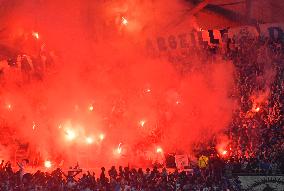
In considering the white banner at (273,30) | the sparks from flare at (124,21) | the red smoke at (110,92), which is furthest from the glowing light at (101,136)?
the white banner at (273,30)

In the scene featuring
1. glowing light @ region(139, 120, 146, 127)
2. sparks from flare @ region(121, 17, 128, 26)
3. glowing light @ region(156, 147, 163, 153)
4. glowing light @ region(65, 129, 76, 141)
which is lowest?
glowing light @ region(156, 147, 163, 153)

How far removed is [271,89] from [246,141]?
154 centimetres

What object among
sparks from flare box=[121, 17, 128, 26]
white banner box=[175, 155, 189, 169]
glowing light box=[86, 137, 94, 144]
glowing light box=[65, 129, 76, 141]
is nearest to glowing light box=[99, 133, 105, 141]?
glowing light box=[86, 137, 94, 144]

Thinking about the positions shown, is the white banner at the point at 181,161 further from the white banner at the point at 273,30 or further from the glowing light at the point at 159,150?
the white banner at the point at 273,30

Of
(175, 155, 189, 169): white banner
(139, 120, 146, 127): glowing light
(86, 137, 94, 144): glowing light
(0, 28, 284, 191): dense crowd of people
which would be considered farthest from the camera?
(139, 120, 146, 127): glowing light

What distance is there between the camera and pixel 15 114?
521 inches

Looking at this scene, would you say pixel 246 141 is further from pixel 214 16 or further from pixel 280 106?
pixel 214 16

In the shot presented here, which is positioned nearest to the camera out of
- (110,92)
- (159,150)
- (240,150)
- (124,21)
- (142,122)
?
(240,150)

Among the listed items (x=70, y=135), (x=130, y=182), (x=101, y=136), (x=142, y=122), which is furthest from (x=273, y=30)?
(x=70, y=135)

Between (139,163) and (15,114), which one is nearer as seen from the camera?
(139,163)

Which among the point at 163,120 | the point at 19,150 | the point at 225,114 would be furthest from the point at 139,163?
the point at 19,150

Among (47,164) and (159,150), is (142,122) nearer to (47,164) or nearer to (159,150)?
(159,150)

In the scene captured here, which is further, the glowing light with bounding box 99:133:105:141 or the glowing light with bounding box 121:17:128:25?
the glowing light with bounding box 121:17:128:25

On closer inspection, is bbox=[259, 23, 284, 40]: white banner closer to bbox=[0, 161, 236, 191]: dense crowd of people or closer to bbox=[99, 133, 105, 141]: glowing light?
bbox=[0, 161, 236, 191]: dense crowd of people
